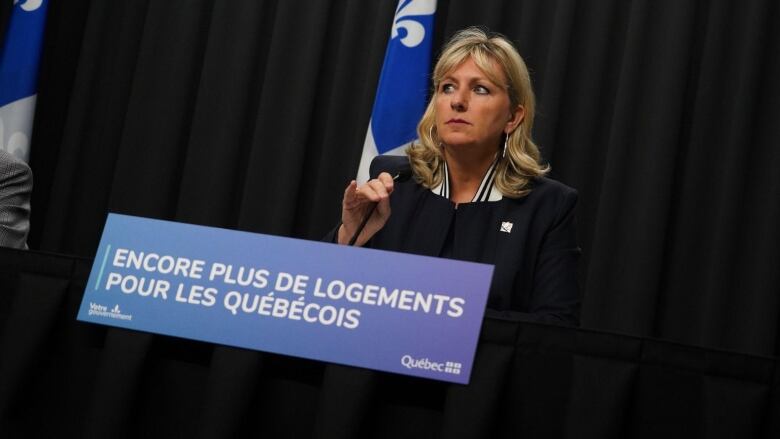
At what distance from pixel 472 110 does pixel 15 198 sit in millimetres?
1180

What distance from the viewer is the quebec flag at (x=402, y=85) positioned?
3439 millimetres

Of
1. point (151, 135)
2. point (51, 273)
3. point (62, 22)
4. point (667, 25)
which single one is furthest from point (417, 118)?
point (51, 273)

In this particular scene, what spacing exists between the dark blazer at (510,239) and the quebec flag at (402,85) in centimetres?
118

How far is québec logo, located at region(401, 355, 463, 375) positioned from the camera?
4.42 ft

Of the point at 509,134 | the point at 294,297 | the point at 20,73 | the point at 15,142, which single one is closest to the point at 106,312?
the point at 294,297

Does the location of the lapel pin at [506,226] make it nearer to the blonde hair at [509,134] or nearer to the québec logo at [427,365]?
the blonde hair at [509,134]

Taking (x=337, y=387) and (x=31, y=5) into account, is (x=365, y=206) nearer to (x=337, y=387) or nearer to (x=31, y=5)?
(x=337, y=387)

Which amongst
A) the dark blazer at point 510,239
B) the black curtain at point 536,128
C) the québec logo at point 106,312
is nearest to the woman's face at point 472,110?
the dark blazer at point 510,239

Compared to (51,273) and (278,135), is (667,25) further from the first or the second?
(51,273)

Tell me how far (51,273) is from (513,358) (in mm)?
771

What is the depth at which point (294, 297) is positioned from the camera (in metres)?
1.42

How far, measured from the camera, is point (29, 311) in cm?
157

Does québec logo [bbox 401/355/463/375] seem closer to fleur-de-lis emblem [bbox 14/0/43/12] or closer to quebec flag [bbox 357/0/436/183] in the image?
quebec flag [bbox 357/0/436/183]

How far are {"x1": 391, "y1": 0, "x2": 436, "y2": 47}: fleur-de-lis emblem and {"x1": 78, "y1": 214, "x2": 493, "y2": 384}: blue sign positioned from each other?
2.15 m
